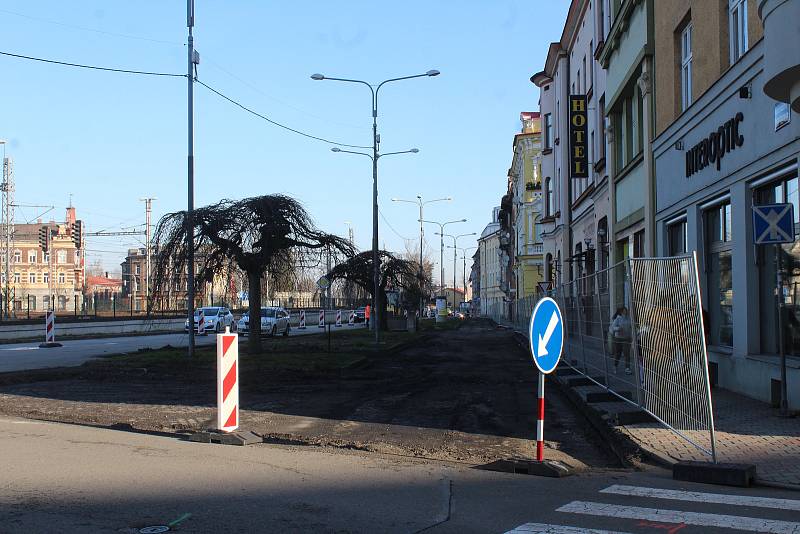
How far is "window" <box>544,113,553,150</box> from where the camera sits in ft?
160

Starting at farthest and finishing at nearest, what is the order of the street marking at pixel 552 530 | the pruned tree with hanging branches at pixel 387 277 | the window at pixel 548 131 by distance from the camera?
the window at pixel 548 131 → the pruned tree with hanging branches at pixel 387 277 → the street marking at pixel 552 530

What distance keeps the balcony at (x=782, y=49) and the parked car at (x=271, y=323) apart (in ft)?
113

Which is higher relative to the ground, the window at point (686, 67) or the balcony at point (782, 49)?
the window at point (686, 67)

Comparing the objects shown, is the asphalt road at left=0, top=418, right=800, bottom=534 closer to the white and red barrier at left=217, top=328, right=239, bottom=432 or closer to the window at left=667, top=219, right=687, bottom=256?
the white and red barrier at left=217, top=328, right=239, bottom=432

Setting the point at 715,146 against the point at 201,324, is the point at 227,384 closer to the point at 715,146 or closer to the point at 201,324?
the point at 715,146

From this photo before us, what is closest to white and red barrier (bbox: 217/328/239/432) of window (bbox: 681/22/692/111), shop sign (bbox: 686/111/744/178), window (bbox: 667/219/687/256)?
Answer: shop sign (bbox: 686/111/744/178)

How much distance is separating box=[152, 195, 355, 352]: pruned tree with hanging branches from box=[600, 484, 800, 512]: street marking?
18296 mm

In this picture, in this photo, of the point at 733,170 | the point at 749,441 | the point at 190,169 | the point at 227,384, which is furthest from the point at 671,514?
the point at 190,169

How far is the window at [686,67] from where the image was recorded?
16.8 m

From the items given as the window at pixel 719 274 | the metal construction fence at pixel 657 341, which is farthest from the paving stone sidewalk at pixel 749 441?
the window at pixel 719 274

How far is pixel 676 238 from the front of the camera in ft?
61.2

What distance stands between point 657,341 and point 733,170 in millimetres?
5462

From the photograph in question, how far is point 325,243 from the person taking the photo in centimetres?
2552

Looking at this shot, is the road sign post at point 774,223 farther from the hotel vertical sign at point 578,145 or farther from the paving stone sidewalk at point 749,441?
the hotel vertical sign at point 578,145
